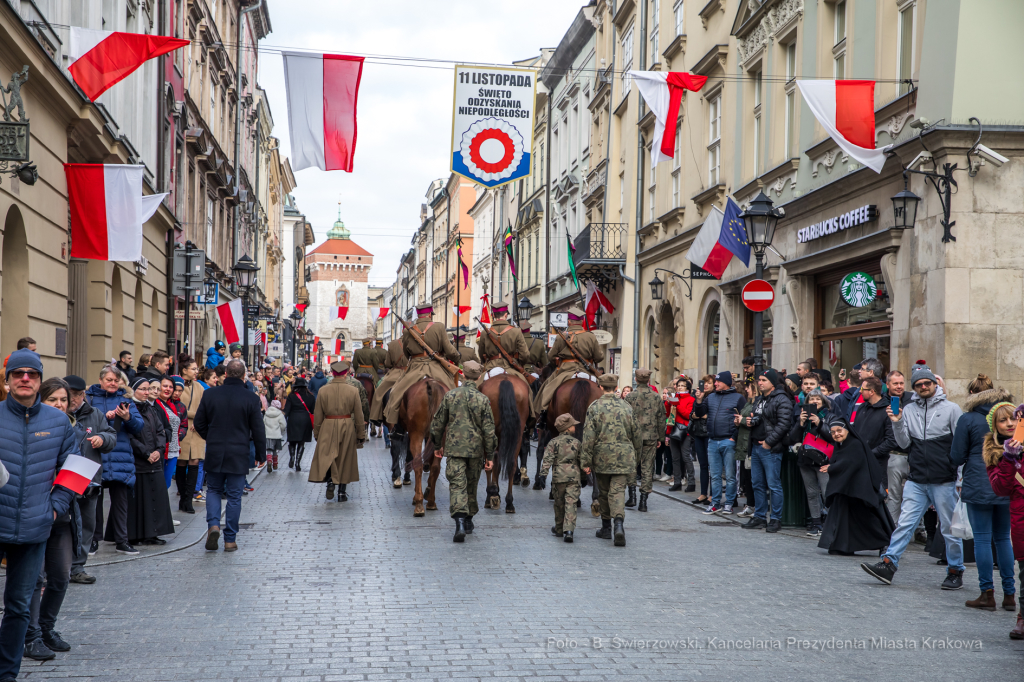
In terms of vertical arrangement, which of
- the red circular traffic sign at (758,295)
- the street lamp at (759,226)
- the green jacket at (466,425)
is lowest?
the green jacket at (466,425)

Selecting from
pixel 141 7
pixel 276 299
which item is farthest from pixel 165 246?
pixel 276 299

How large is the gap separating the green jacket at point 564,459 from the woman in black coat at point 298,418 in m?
9.10

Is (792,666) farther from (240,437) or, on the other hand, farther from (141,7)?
(141,7)

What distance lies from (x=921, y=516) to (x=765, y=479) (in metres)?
3.63

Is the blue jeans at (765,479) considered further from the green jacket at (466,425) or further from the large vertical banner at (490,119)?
the large vertical banner at (490,119)

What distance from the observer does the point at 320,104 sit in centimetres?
1570

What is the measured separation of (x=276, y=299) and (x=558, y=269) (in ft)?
118

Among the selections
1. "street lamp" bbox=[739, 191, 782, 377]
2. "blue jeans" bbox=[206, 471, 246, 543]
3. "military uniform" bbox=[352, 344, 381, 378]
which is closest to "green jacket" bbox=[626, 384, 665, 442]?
"street lamp" bbox=[739, 191, 782, 377]

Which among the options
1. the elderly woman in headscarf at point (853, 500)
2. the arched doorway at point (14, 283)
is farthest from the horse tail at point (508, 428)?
the arched doorway at point (14, 283)

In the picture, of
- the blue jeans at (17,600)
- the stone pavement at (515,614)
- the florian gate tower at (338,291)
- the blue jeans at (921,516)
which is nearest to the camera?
the blue jeans at (17,600)

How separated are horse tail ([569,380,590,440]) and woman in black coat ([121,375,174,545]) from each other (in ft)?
17.7

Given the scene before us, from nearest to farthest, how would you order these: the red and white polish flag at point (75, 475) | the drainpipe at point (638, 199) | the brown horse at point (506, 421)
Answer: the red and white polish flag at point (75, 475) < the brown horse at point (506, 421) < the drainpipe at point (638, 199)

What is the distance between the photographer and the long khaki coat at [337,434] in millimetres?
14277

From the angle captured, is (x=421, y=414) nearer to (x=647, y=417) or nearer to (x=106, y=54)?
(x=647, y=417)
